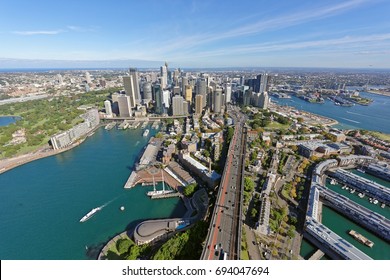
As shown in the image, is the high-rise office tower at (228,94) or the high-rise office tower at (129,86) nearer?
the high-rise office tower at (129,86)

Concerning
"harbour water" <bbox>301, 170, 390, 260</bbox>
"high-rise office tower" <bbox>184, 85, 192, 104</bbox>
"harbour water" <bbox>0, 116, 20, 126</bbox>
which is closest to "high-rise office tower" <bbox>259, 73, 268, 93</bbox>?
"high-rise office tower" <bbox>184, 85, 192, 104</bbox>

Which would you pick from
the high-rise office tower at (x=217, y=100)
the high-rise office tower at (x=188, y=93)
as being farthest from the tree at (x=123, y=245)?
the high-rise office tower at (x=188, y=93)

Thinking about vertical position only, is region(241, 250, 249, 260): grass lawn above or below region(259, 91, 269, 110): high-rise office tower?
below

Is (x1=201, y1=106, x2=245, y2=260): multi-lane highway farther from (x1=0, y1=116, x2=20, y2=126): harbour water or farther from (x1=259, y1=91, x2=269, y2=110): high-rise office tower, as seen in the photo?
(x1=0, y1=116, x2=20, y2=126): harbour water

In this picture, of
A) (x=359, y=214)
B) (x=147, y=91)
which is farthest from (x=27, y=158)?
(x=359, y=214)

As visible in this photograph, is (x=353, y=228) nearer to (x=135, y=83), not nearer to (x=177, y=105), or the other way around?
(x=177, y=105)

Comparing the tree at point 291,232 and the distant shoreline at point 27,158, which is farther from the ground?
the tree at point 291,232

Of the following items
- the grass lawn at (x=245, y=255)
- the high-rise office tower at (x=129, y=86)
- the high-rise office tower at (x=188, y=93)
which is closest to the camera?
the grass lawn at (x=245, y=255)

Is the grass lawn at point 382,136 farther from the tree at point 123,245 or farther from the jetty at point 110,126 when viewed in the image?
the jetty at point 110,126
